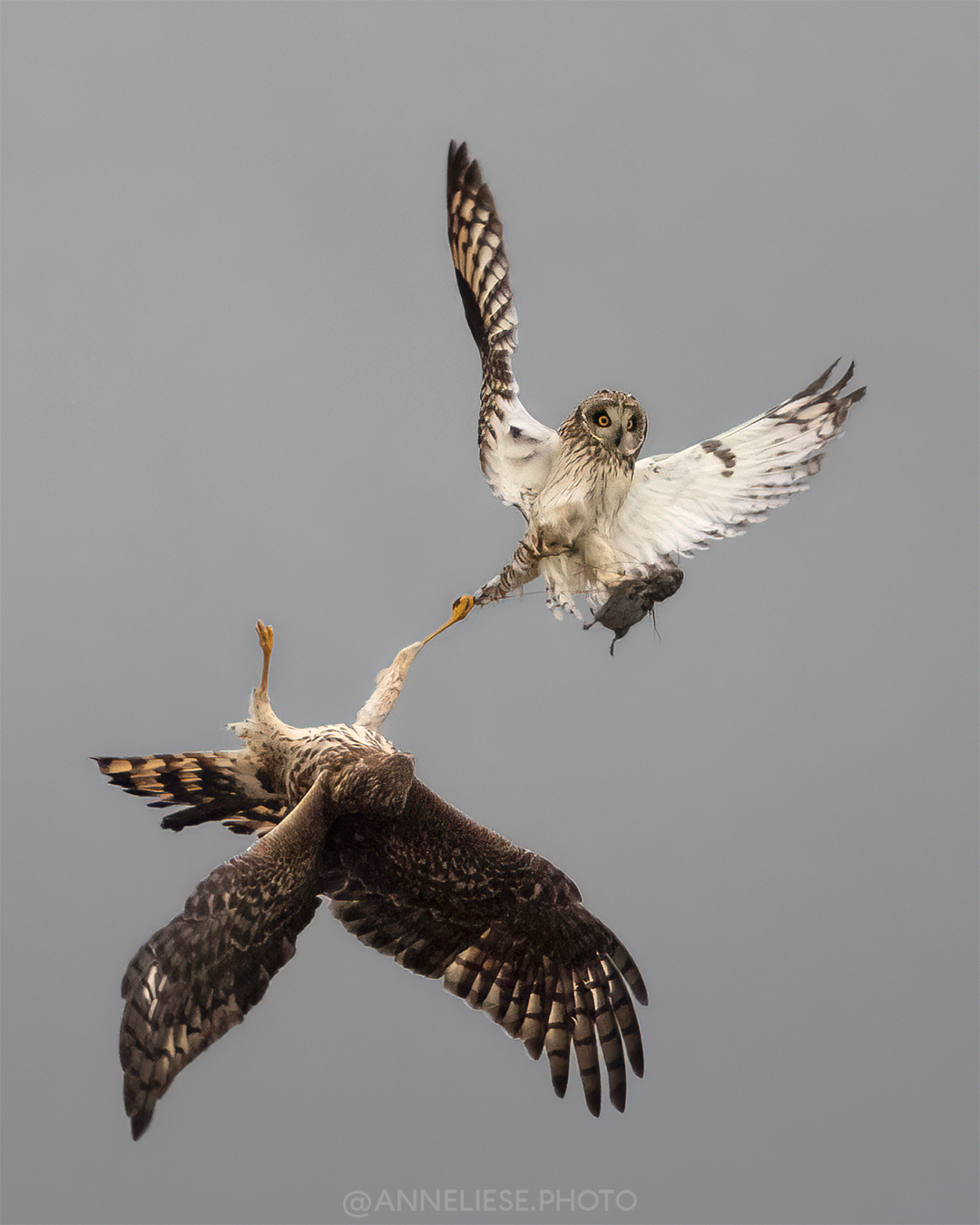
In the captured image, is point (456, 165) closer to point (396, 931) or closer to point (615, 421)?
point (615, 421)

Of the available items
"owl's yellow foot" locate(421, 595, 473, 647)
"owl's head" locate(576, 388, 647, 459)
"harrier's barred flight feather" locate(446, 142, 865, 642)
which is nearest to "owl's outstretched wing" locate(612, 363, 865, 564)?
"harrier's barred flight feather" locate(446, 142, 865, 642)

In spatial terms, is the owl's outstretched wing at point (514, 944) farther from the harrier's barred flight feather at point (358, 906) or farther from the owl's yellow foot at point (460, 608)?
the owl's yellow foot at point (460, 608)

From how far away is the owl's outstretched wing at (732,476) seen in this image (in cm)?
434

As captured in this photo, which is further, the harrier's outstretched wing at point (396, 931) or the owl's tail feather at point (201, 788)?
the owl's tail feather at point (201, 788)

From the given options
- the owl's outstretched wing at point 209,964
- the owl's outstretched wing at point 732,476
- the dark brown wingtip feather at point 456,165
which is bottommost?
the owl's outstretched wing at point 209,964

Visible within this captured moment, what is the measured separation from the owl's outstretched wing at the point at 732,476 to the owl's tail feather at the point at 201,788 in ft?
4.68

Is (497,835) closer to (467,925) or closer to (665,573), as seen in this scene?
(467,925)

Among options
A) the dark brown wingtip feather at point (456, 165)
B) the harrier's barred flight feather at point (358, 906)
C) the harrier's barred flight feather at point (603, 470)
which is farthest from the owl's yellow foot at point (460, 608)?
the dark brown wingtip feather at point (456, 165)

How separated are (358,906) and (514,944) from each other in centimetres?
53

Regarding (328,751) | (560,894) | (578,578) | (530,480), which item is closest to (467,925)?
(560,894)

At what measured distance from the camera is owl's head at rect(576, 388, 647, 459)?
397 cm

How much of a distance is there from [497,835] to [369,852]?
391 mm

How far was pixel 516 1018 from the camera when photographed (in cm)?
432

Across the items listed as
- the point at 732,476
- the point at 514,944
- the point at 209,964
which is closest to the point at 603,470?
the point at 732,476
